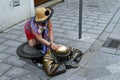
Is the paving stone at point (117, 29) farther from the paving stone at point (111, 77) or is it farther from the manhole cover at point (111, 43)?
the paving stone at point (111, 77)

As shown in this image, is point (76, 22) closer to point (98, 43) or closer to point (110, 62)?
point (98, 43)

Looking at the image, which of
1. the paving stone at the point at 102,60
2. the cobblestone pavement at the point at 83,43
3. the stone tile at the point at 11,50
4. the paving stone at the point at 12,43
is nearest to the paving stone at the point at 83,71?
→ the cobblestone pavement at the point at 83,43

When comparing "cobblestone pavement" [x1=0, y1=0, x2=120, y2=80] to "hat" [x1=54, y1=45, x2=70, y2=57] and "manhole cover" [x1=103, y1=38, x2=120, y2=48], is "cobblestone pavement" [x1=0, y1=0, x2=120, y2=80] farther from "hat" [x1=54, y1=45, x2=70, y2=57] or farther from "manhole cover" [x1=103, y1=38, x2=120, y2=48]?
"hat" [x1=54, y1=45, x2=70, y2=57]

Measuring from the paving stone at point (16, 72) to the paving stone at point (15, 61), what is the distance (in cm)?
15

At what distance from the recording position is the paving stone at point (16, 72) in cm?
415

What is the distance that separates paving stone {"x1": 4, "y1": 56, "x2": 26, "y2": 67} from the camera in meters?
4.50

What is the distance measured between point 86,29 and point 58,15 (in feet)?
5.08

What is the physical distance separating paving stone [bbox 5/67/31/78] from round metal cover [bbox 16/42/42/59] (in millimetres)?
305

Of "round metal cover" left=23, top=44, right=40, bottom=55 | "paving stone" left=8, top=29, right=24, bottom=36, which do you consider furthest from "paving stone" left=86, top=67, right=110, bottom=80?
"paving stone" left=8, top=29, right=24, bottom=36

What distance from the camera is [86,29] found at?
6.17 meters

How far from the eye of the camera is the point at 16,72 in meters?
4.23

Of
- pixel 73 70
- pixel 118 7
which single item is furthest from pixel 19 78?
pixel 118 7

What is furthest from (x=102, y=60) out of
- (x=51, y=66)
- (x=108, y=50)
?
(x=51, y=66)

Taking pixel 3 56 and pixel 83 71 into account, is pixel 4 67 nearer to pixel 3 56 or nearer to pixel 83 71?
pixel 3 56
